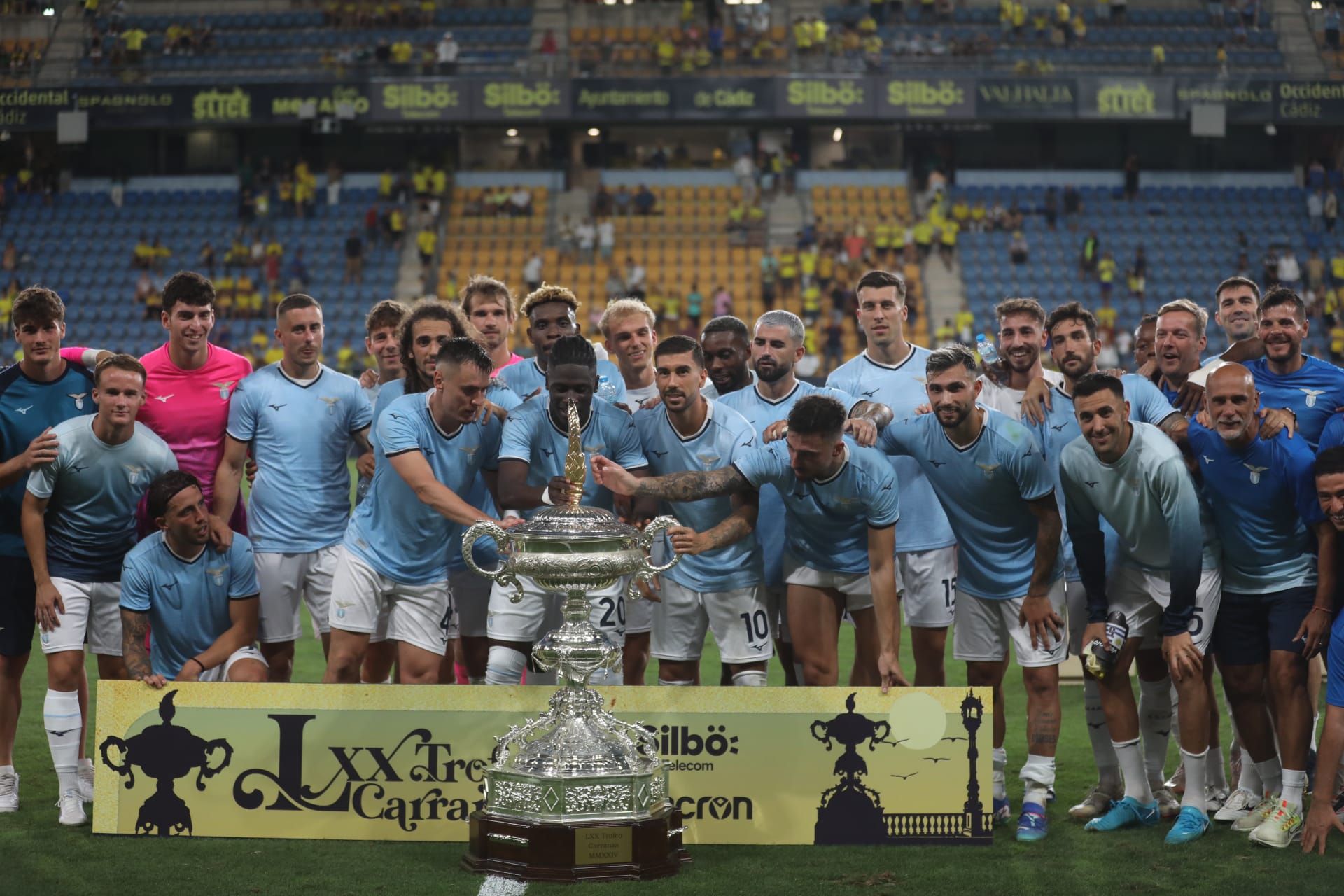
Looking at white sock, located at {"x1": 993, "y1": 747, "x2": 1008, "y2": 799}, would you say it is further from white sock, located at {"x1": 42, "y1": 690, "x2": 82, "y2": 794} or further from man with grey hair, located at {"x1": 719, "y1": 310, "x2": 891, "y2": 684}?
white sock, located at {"x1": 42, "y1": 690, "x2": 82, "y2": 794}

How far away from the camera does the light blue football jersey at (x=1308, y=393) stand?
602 centimetres

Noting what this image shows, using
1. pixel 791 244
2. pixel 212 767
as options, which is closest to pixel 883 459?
pixel 212 767

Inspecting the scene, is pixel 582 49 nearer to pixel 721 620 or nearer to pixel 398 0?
pixel 398 0

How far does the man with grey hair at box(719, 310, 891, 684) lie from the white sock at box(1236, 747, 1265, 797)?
1.51 meters

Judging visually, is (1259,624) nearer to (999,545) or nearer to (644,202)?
(999,545)

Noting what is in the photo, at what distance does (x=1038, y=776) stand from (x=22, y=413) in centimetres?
447

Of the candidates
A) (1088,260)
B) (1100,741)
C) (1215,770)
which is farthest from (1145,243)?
(1100,741)

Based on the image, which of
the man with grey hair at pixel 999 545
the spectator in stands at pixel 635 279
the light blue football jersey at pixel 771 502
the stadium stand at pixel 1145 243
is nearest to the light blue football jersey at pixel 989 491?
the man with grey hair at pixel 999 545

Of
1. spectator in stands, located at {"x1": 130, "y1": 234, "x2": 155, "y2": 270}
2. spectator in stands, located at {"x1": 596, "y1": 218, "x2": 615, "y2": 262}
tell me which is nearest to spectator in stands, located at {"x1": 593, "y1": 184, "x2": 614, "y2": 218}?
spectator in stands, located at {"x1": 596, "y1": 218, "x2": 615, "y2": 262}

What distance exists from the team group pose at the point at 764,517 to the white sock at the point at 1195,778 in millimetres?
13

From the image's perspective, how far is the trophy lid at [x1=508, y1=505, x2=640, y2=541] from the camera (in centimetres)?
483

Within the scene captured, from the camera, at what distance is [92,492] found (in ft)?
19.5

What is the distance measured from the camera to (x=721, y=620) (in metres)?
5.95

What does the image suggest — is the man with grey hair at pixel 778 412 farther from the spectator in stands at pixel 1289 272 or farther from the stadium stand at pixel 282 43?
the stadium stand at pixel 282 43
